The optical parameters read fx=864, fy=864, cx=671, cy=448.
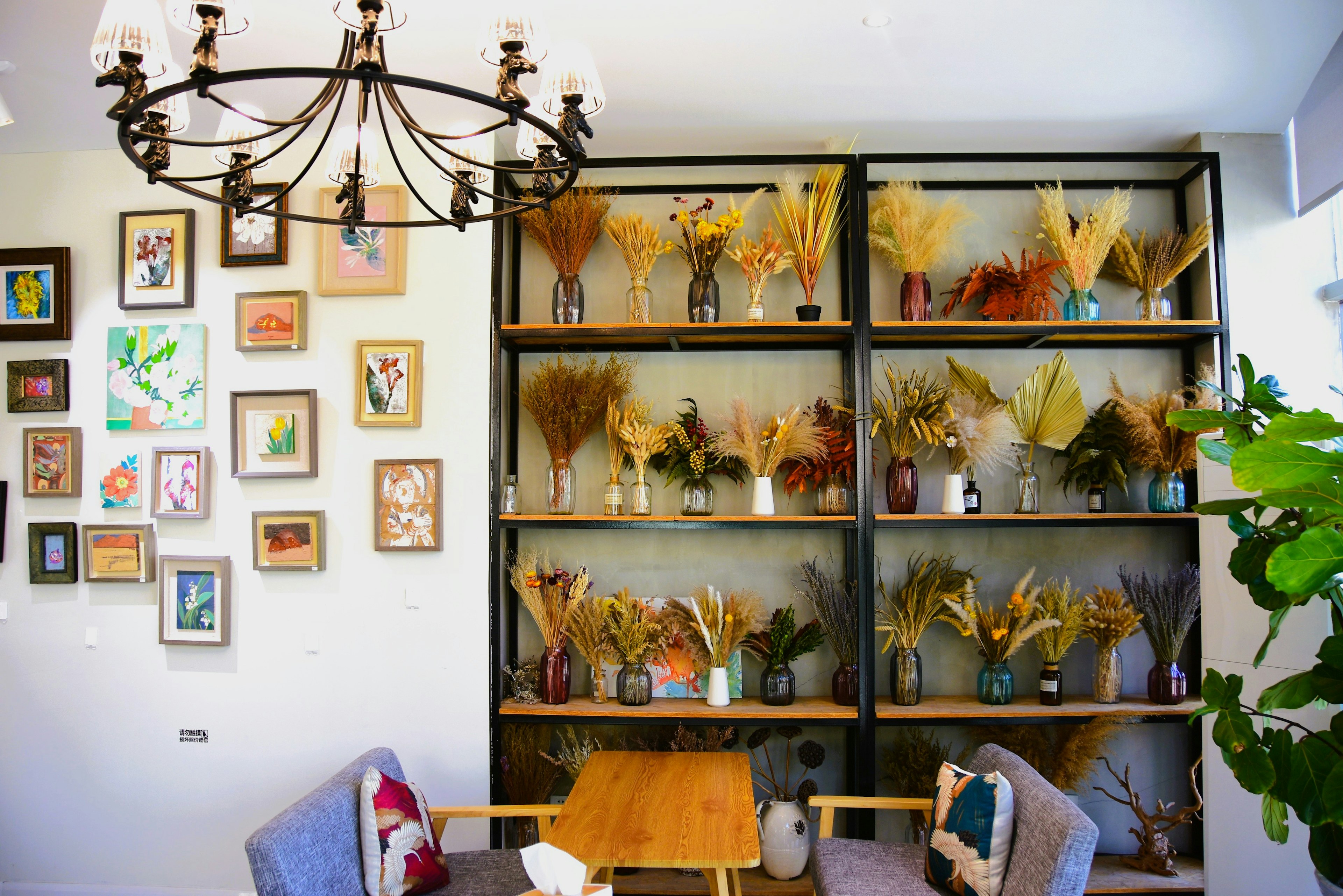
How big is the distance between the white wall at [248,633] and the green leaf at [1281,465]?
2.50 metres

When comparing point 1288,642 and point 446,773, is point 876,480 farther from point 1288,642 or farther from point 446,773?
point 446,773

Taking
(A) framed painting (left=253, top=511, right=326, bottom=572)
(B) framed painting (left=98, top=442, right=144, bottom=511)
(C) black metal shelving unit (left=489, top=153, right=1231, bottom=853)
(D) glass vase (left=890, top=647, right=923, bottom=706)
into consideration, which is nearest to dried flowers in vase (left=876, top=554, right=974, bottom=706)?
(D) glass vase (left=890, top=647, right=923, bottom=706)

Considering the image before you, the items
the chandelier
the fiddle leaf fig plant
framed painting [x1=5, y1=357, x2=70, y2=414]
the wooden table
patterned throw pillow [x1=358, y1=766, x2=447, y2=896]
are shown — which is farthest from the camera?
framed painting [x1=5, y1=357, x2=70, y2=414]

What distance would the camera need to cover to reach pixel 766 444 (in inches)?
135

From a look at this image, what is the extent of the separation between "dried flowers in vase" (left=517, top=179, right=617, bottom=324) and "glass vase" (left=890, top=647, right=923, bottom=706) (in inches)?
73.0

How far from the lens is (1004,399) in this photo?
3.67 metres

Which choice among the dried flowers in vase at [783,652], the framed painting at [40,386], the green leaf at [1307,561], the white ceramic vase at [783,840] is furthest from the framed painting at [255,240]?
the green leaf at [1307,561]

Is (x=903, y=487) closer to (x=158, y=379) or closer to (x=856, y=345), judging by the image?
(x=856, y=345)

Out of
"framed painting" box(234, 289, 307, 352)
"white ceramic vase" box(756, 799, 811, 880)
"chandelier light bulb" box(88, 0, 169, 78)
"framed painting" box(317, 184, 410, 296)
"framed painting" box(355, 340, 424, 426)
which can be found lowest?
"white ceramic vase" box(756, 799, 811, 880)

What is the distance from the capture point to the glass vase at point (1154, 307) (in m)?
3.48

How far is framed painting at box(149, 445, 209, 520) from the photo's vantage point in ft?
11.4

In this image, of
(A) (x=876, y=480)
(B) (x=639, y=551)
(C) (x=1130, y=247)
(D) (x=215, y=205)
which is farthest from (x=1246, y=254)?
(D) (x=215, y=205)

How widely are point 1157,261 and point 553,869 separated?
10.7 ft

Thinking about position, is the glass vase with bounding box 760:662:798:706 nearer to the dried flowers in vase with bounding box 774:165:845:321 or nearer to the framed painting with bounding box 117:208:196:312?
the dried flowers in vase with bounding box 774:165:845:321
